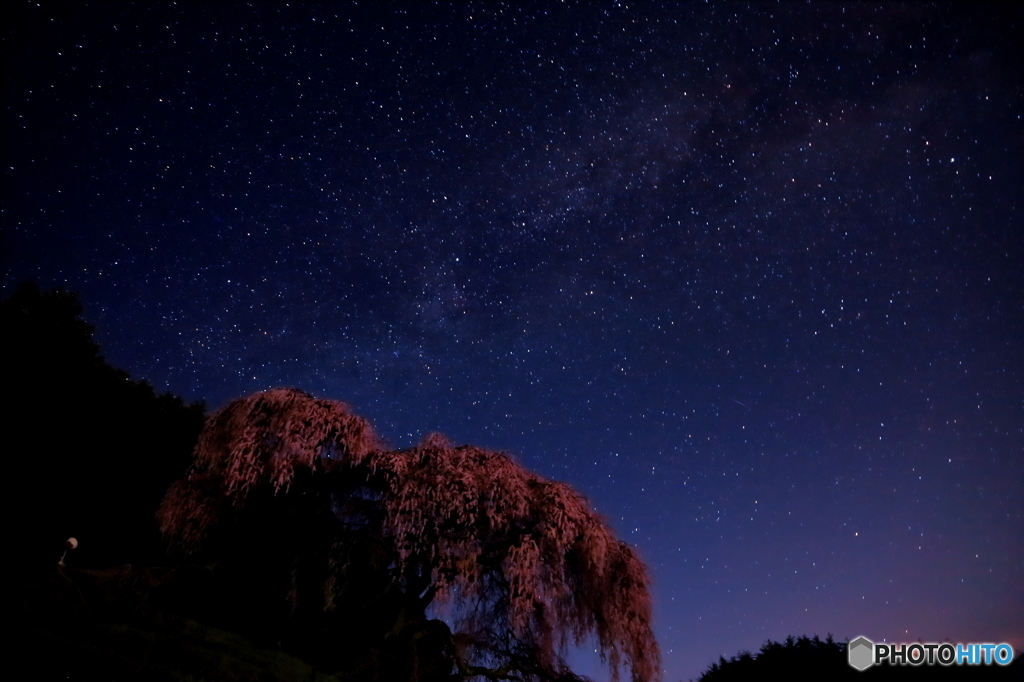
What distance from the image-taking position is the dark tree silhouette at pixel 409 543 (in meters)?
15.5

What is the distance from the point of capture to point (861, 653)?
1670 cm

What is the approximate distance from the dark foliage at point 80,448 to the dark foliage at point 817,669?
18972 mm

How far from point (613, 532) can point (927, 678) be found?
840cm

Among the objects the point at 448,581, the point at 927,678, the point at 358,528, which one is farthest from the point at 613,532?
the point at 927,678

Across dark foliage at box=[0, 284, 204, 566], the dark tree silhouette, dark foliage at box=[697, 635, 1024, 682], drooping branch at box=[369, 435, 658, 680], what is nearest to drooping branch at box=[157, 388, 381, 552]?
the dark tree silhouette

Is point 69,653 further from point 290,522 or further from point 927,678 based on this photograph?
point 927,678

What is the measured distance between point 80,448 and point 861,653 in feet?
83.6

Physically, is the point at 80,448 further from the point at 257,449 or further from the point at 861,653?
the point at 861,653

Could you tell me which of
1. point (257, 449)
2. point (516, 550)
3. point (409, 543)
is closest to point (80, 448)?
point (257, 449)

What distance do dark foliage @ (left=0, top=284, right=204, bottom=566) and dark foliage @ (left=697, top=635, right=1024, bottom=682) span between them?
18972 mm

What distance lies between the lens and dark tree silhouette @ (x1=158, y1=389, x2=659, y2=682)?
15.5m

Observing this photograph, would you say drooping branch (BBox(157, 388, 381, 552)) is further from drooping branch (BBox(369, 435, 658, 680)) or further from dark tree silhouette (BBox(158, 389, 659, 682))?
drooping branch (BBox(369, 435, 658, 680))

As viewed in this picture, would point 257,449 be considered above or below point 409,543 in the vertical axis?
above

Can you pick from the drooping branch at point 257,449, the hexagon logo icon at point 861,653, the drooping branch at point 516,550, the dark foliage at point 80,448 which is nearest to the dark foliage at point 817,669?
the hexagon logo icon at point 861,653
